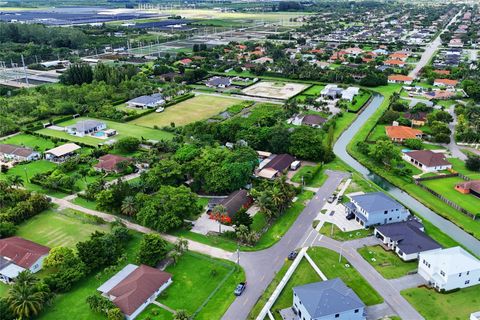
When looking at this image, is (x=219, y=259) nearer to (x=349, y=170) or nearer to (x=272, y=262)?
(x=272, y=262)

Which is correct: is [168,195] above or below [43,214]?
above

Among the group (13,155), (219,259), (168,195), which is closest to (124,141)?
(13,155)

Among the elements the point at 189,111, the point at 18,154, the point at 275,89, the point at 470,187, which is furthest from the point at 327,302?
the point at 275,89

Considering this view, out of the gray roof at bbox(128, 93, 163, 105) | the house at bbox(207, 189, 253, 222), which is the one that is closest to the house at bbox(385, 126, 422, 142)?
the house at bbox(207, 189, 253, 222)

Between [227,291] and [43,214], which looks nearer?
[227,291]

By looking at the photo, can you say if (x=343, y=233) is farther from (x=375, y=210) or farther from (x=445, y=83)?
(x=445, y=83)

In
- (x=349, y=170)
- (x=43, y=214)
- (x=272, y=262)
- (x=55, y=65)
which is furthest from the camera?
(x=55, y=65)

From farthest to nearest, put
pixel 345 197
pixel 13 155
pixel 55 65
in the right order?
pixel 55 65, pixel 13 155, pixel 345 197
